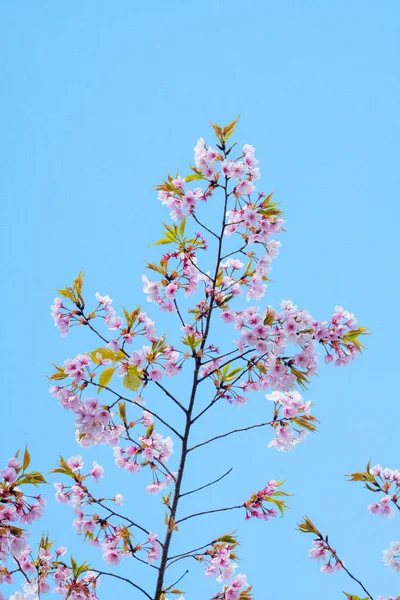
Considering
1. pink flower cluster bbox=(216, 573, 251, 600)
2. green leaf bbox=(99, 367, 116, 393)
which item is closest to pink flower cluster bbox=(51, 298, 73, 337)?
green leaf bbox=(99, 367, 116, 393)

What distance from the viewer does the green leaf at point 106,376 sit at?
4.37m

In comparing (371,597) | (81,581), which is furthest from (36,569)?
(371,597)

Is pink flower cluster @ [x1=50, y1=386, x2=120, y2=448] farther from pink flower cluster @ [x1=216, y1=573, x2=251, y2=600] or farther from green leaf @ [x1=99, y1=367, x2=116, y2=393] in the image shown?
pink flower cluster @ [x1=216, y1=573, x2=251, y2=600]

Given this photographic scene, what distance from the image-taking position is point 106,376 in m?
4.37

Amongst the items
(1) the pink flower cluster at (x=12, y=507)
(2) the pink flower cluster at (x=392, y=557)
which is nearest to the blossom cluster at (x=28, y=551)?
(1) the pink flower cluster at (x=12, y=507)

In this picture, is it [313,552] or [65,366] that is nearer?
[65,366]

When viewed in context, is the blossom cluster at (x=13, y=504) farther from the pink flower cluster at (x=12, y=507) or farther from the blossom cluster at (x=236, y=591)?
the blossom cluster at (x=236, y=591)

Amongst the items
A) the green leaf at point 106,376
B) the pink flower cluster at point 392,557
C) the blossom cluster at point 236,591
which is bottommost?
the blossom cluster at point 236,591

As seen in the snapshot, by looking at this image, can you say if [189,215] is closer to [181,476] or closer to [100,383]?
[100,383]

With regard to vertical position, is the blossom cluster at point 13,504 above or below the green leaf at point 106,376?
below

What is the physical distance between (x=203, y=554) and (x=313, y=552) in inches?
37.5

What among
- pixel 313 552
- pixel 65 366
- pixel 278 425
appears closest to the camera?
pixel 65 366

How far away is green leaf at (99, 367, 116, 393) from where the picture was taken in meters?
4.37

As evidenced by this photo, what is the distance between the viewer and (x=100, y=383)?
4375mm
